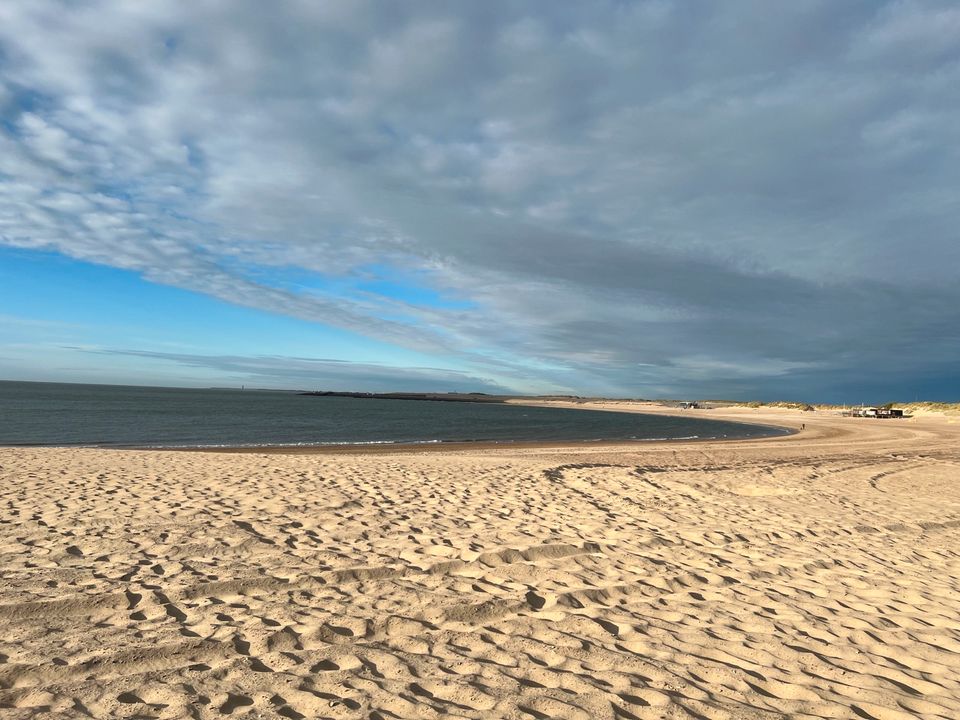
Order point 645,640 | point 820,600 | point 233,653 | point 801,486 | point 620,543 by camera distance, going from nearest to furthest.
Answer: point 233,653 < point 645,640 < point 820,600 < point 620,543 < point 801,486

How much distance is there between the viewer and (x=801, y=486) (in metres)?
14.1

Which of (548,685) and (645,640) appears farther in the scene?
(645,640)

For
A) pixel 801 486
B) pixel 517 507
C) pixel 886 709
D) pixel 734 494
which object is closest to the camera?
pixel 886 709

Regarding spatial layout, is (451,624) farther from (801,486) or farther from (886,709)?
(801,486)

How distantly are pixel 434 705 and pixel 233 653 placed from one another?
171 centimetres

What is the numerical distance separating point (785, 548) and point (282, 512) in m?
7.73

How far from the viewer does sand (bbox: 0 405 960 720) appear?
379 centimetres

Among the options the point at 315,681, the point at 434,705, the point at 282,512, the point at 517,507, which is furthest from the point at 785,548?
the point at 282,512

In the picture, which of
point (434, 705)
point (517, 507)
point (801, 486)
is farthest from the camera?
point (801, 486)

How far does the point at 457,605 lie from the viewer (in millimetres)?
5383

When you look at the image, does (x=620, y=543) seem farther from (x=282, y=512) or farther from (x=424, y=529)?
(x=282, y=512)

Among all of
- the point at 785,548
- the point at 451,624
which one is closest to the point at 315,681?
→ the point at 451,624

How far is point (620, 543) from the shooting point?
25.6 feet

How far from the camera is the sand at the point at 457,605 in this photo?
12.4ft
